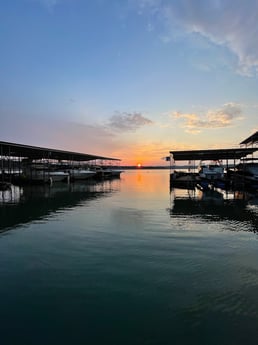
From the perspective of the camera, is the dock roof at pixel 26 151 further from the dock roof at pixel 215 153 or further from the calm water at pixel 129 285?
the calm water at pixel 129 285

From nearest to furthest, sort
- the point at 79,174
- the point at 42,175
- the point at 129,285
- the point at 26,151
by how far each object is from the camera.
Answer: the point at 129,285, the point at 26,151, the point at 42,175, the point at 79,174

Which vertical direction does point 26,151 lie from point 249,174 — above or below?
above

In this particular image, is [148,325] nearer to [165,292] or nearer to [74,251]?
[165,292]

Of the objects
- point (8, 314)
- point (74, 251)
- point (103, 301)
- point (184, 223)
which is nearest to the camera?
point (8, 314)

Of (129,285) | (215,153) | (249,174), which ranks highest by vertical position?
(215,153)

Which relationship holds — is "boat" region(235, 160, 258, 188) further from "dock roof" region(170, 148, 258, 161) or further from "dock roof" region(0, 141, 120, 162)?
"dock roof" region(0, 141, 120, 162)

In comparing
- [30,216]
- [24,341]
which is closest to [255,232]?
[24,341]

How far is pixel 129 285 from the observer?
7.68m

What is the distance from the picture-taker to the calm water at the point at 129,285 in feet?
18.2

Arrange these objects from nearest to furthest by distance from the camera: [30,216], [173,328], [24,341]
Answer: [24,341], [173,328], [30,216]

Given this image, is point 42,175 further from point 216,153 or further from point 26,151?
point 216,153

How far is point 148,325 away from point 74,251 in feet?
18.0

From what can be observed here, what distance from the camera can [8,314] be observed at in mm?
6219

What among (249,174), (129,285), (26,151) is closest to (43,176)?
(26,151)
